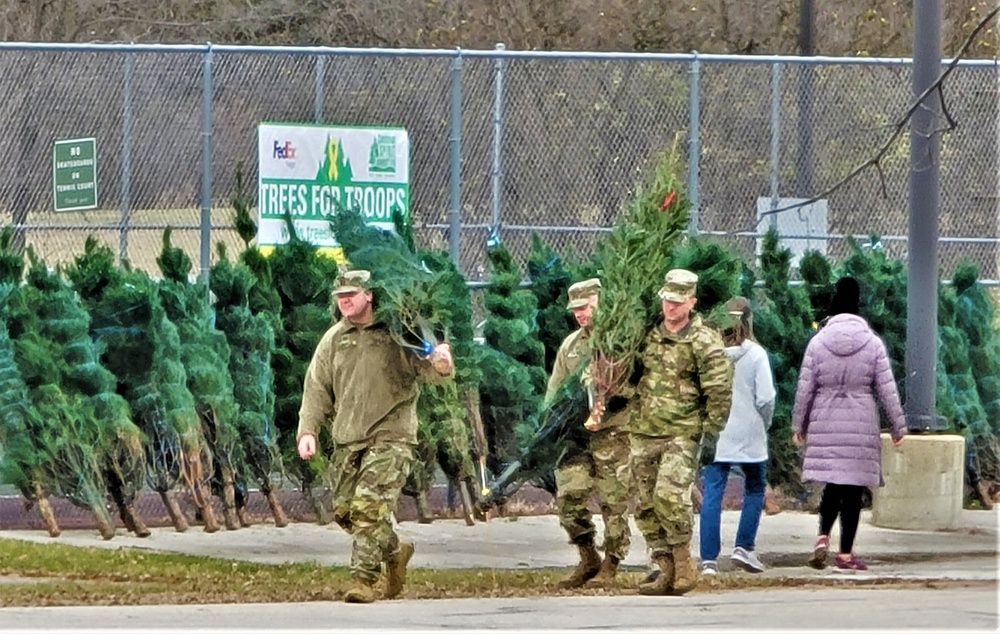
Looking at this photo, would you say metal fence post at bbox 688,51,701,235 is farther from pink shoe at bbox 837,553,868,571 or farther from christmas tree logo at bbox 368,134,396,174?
pink shoe at bbox 837,553,868,571

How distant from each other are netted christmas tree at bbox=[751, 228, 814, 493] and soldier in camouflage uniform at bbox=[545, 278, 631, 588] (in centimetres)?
346

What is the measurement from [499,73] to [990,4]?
45.0ft

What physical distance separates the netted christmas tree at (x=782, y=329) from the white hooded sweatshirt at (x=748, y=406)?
Answer: 233 cm

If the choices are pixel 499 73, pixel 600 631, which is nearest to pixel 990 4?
pixel 499 73

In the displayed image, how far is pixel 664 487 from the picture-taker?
1068cm

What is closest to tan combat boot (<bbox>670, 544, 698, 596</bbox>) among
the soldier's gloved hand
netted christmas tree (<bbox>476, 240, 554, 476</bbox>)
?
the soldier's gloved hand

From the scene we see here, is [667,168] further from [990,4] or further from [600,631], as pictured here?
[990,4]

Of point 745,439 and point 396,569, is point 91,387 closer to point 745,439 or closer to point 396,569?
point 396,569

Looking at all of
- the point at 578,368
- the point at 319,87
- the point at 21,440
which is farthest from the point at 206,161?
the point at 578,368

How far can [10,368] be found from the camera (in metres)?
12.7

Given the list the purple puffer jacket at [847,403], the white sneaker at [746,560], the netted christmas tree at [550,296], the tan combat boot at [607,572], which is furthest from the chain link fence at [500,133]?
the tan combat boot at [607,572]

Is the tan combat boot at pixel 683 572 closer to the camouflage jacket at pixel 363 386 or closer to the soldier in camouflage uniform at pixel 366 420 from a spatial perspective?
the soldier in camouflage uniform at pixel 366 420

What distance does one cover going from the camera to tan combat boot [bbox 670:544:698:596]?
10.8 meters

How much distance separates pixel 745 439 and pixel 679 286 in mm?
1783
